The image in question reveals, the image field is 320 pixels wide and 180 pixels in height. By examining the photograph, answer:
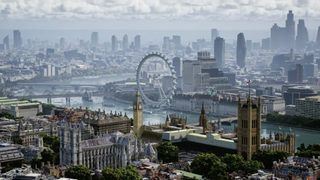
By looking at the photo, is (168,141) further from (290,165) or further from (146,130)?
(290,165)

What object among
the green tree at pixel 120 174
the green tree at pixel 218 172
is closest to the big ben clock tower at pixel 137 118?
the green tree at pixel 218 172

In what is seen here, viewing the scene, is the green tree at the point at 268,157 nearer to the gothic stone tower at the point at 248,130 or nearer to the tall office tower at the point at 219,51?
the gothic stone tower at the point at 248,130

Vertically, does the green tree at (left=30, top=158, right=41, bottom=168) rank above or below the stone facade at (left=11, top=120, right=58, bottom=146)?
below

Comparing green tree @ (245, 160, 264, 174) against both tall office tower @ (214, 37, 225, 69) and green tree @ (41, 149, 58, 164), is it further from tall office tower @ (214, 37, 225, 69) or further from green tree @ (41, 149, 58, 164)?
tall office tower @ (214, 37, 225, 69)

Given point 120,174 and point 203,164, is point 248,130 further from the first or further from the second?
point 120,174

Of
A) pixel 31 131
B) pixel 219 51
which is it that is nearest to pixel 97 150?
pixel 31 131

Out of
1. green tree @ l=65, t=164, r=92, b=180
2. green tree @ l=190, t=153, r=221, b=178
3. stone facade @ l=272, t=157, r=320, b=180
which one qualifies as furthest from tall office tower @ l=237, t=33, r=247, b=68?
green tree @ l=65, t=164, r=92, b=180
